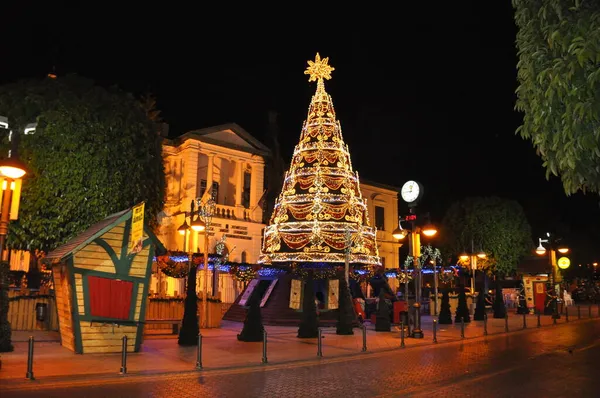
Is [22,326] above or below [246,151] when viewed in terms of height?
below

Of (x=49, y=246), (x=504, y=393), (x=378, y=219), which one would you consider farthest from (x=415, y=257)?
(x=378, y=219)

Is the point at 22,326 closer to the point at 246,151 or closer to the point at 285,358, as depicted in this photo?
the point at 285,358

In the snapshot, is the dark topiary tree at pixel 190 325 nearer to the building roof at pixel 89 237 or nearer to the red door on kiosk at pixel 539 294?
the building roof at pixel 89 237

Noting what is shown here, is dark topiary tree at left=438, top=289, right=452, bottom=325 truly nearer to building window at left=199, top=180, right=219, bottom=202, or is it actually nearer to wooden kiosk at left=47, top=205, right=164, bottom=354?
building window at left=199, top=180, right=219, bottom=202

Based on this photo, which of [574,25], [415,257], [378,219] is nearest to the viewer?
[574,25]

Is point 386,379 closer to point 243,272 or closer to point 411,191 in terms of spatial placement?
point 411,191

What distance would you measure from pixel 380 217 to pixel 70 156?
102 ft

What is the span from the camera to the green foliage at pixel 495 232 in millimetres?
39688

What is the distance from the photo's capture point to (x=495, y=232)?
39781mm

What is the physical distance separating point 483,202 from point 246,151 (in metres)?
18.6

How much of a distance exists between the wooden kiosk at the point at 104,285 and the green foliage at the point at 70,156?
516cm

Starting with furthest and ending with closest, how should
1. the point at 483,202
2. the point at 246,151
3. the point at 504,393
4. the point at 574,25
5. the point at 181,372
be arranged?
the point at 483,202, the point at 246,151, the point at 181,372, the point at 504,393, the point at 574,25

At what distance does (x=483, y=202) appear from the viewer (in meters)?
40.9

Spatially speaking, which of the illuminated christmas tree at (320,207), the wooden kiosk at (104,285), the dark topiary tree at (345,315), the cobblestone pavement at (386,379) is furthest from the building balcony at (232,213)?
the cobblestone pavement at (386,379)
